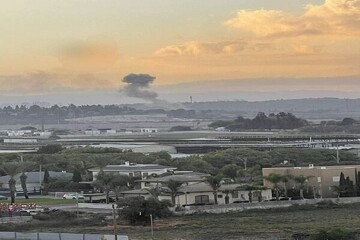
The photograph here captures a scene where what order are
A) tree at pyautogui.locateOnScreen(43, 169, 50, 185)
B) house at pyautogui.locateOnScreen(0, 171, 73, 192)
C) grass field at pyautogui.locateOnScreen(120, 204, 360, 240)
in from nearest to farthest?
grass field at pyautogui.locateOnScreen(120, 204, 360, 240) → tree at pyautogui.locateOnScreen(43, 169, 50, 185) → house at pyautogui.locateOnScreen(0, 171, 73, 192)

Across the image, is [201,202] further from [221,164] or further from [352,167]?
[221,164]

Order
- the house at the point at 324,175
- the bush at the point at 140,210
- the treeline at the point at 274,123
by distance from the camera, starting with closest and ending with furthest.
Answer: the bush at the point at 140,210 → the house at the point at 324,175 → the treeline at the point at 274,123

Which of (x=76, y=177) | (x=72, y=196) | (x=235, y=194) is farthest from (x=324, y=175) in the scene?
(x=76, y=177)

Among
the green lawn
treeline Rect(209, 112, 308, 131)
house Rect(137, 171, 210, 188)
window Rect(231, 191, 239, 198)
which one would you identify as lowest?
the green lawn

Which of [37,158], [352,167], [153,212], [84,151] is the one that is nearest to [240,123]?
[84,151]

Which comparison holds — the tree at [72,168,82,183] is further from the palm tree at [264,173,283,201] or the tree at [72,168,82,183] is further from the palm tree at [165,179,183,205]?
the palm tree at [264,173,283,201]

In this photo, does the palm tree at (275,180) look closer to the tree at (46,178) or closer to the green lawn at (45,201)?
the green lawn at (45,201)

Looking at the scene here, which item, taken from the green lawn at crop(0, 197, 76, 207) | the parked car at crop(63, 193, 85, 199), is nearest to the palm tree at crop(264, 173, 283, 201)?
the parked car at crop(63, 193, 85, 199)

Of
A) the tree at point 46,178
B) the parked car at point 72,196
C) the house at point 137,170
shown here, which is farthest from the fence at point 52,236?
the tree at point 46,178

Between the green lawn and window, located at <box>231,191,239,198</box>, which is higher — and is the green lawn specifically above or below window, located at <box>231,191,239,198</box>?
below
